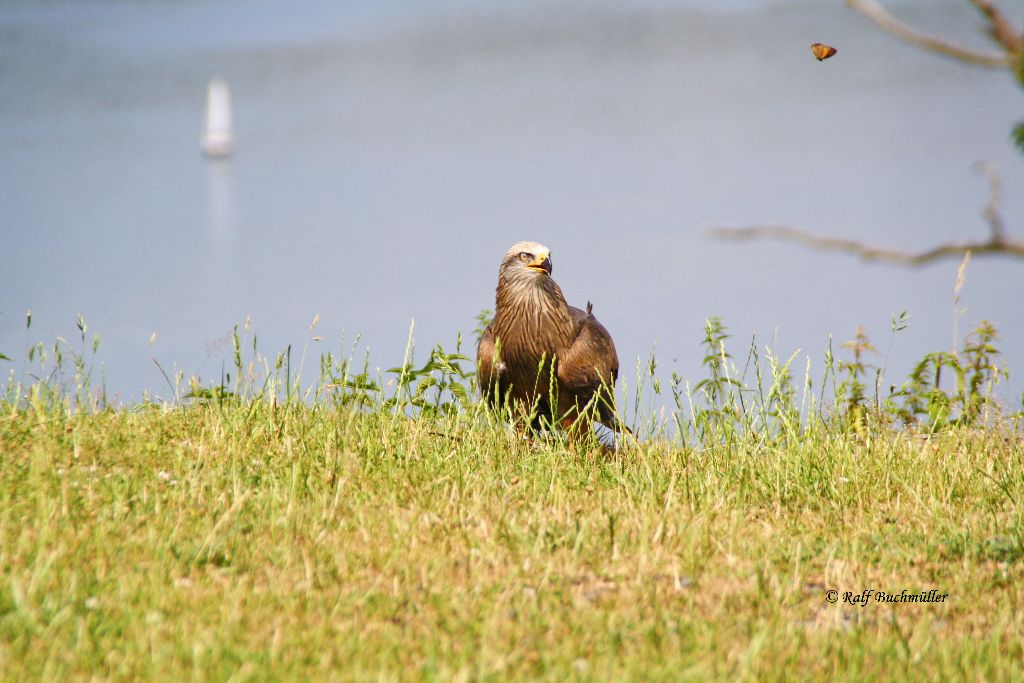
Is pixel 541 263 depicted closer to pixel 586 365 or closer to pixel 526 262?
pixel 526 262

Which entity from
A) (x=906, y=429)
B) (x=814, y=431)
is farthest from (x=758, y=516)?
(x=906, y=429)

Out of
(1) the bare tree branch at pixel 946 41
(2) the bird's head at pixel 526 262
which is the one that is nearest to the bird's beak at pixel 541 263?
(2) the bird's head at pixel 526 262

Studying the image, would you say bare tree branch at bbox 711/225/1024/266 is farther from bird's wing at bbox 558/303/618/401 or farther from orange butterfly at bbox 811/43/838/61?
bird's wing at bbox 558/303/618/401

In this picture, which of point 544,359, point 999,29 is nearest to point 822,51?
point 999,29

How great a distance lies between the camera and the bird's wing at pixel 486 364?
290 inches

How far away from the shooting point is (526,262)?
A: 7613 mm

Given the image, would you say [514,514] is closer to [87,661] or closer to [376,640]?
[376,640]

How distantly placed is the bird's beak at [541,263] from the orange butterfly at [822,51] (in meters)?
4.19

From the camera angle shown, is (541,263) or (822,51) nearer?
(822,51)

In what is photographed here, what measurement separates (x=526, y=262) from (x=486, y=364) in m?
0.81

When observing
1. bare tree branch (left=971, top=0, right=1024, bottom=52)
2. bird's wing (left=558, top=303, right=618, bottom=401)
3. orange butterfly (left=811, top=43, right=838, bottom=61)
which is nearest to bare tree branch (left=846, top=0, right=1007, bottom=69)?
bare tree branch (left=971, top=0, right=1024, bottom=52)

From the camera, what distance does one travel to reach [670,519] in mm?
5316

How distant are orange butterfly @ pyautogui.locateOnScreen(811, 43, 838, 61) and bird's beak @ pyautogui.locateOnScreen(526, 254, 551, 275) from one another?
4186mm

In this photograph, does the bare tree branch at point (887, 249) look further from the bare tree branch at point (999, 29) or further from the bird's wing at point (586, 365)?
the bird's wing at point (586, 365)
